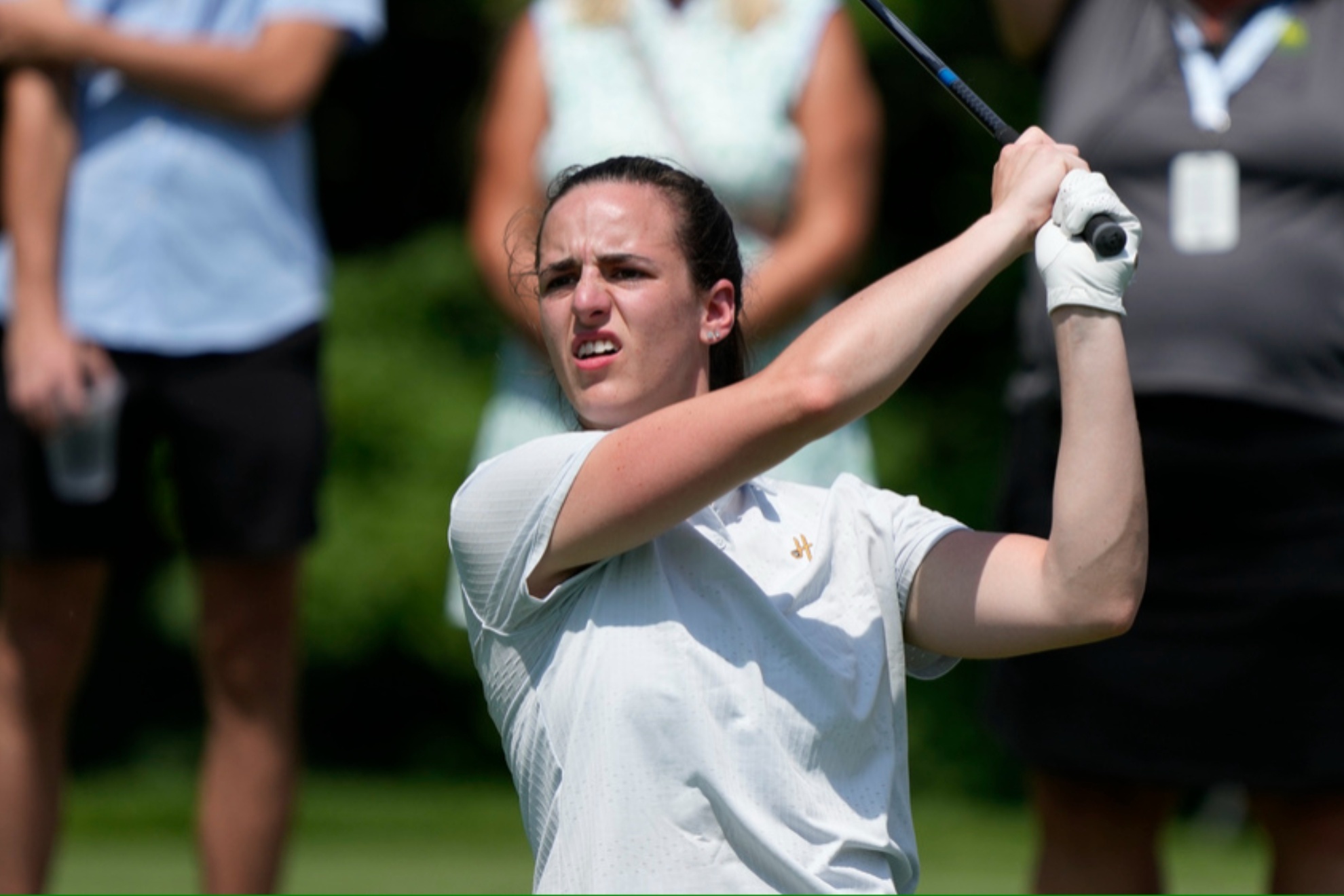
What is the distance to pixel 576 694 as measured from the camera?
7.47 ft

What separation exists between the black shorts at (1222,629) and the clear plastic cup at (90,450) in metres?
1.68

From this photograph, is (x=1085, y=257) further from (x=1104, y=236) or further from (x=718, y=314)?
(x=718, y=314)

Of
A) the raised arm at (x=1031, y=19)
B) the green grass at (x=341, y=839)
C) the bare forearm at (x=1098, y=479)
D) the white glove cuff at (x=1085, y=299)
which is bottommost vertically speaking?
the green grass at (x=341, y=839)

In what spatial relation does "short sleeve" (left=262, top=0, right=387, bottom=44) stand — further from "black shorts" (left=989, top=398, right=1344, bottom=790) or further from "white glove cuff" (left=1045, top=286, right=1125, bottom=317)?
"white glove cuff" (left=1045, top=286, right=1125, bottom=317)

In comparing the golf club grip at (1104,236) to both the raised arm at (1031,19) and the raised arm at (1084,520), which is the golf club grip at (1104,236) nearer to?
the raised arm at (1084,520)

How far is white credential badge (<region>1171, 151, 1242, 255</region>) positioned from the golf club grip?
1.07 m

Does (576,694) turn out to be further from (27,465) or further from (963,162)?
(963,162)

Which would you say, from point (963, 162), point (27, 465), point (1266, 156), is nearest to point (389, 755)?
point (963, 162)

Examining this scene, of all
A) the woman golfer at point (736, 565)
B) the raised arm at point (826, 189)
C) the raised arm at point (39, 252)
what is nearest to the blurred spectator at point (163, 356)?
the raised arm at point (39, 252)

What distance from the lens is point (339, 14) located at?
157 inches

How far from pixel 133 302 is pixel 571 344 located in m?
1.59

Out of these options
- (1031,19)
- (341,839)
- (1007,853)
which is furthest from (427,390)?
(1031,19)

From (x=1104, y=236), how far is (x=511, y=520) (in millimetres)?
758

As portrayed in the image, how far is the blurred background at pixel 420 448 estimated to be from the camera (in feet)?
29.6
